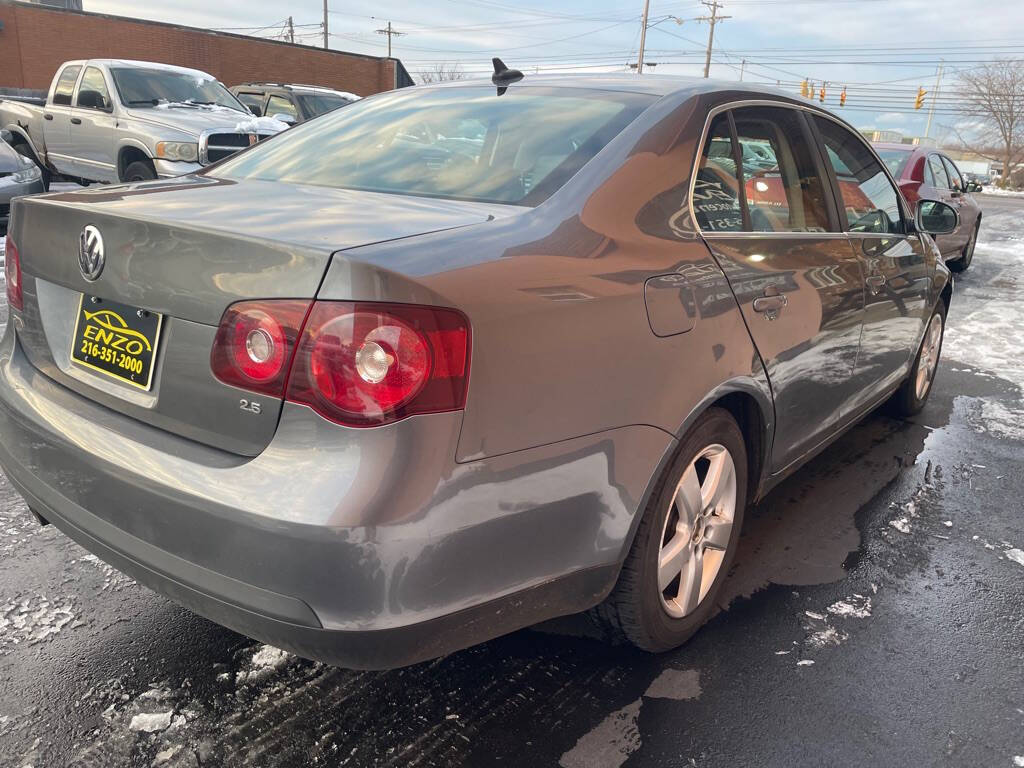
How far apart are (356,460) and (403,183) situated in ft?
3.63

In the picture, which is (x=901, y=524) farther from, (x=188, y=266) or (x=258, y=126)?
(x=258, y=126)

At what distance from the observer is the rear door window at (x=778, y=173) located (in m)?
2.75

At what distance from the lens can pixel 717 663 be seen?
2.47 meters

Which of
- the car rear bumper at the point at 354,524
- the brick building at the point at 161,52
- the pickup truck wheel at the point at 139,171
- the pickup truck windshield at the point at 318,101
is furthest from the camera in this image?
the brick building at the point at 161,52

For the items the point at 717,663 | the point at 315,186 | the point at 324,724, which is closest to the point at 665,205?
the point at 315,186

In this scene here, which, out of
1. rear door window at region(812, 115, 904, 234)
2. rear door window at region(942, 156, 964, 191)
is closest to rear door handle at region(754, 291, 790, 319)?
rear door window at region(812, 115, 904, 234)

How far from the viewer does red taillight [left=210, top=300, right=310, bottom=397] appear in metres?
1.65

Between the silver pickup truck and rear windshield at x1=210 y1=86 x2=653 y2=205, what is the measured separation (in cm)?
716

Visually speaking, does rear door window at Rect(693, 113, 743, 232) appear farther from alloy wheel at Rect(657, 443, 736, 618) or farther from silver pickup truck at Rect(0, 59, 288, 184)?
silver pickup truck at Rect(0, 59, 288, 184)

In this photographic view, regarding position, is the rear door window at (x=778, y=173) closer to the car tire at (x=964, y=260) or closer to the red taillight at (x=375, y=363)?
the red taillight at (x=375, y=363)

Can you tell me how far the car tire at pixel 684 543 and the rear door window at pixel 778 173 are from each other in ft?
2.47

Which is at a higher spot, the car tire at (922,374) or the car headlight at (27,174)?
the car headlight at (27,174)

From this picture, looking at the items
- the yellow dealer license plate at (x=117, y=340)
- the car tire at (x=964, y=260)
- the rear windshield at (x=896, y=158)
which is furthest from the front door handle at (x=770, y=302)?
the car tire at (x=964, y=260)

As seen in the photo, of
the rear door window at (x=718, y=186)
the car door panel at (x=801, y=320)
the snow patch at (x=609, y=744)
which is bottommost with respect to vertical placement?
the snow patch at (x=609, y=744)
